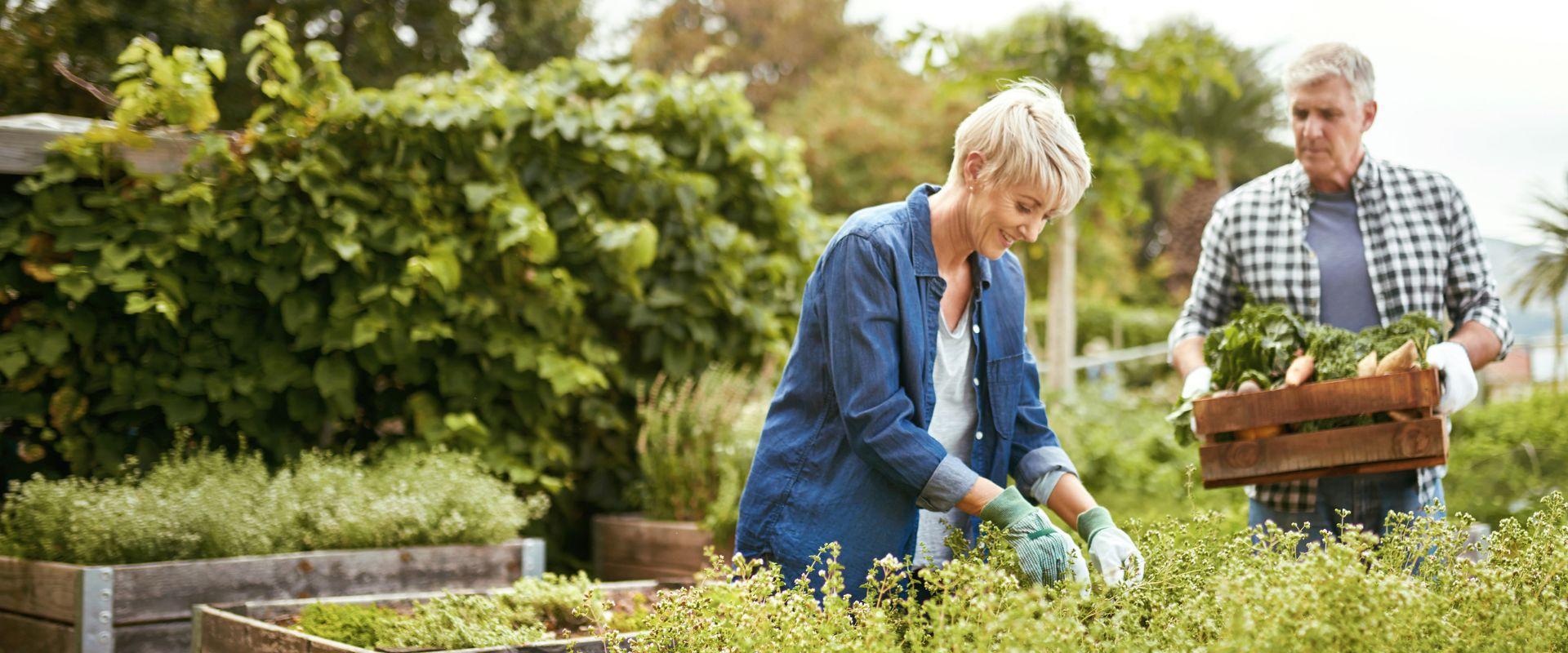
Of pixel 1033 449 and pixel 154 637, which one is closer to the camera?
pixel 1033 449

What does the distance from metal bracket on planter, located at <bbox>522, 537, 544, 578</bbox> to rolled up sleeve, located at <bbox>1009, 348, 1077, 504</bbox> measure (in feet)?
6.38

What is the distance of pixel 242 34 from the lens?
8.11 metres

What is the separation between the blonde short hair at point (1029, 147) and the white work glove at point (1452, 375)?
0.86 meters

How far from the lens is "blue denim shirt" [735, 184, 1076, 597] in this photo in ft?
6.57

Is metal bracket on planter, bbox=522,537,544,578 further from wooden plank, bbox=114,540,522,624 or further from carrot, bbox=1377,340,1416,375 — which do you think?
carrot, bbox=1377,340,1416,375

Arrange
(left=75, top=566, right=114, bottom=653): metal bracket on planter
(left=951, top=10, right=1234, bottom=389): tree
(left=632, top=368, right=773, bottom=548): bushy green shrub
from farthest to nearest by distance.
Answer: (left=951, top=10, right=1234, bottom=389): tree, (left=632, top=368, right=773, bottom=548): bushy green shrub, (left=75, top=566, right=114, bottom=653): metal bracket on planter

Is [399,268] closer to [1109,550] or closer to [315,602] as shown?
[315,602]

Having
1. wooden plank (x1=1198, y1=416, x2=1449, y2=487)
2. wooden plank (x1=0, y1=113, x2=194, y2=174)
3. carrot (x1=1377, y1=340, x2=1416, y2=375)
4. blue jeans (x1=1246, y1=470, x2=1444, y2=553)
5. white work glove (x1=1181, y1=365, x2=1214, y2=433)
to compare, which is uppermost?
wooden plank (x1=0, y1=113, x2=194, y2=174)

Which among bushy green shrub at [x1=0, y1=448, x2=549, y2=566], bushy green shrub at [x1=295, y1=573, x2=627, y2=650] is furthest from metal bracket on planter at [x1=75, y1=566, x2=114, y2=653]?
bushy green shrub at [x1=295, y1=573, x2=627, y2=650]

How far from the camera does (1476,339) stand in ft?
8.49

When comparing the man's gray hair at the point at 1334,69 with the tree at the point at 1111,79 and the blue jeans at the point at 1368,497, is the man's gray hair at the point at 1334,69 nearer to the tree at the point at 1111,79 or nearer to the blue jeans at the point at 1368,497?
the blue jeans at the point at 1368,497

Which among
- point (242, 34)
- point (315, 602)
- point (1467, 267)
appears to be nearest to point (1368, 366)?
point (1467, 267)

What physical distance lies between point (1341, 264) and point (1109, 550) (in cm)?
110

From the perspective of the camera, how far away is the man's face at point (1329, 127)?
258 centimetres
